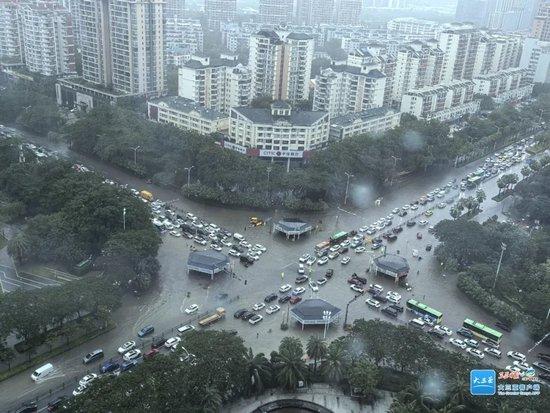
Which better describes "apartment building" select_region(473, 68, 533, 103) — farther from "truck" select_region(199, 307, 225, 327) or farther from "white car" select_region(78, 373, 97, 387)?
"white car" select_region(78, 373, 97, 387)

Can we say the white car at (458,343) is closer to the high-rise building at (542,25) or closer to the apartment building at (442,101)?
the apartment building at (442,101)

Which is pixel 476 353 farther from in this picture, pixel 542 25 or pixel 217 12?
pixel 217 12

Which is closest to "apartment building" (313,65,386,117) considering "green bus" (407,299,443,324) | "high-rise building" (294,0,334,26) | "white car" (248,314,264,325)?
"green bus" (407,299,443,324)

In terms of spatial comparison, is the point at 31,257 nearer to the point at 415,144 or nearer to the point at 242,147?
the point at 242,147

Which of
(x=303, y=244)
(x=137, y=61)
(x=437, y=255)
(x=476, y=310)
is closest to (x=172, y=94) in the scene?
(x=137, y=61)

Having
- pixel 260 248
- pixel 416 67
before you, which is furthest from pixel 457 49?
pixel 260 248

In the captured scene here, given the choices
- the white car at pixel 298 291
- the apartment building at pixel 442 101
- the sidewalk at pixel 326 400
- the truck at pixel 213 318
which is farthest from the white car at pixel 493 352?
the apartment building at pixel 442 101
